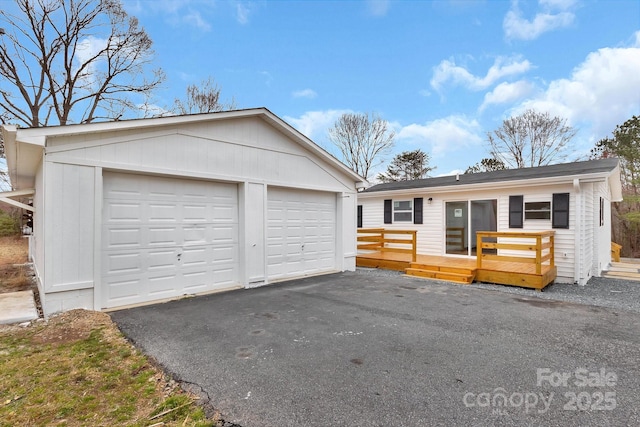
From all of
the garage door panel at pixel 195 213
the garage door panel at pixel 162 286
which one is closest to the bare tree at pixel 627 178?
the garage door panel at pixel 195 213

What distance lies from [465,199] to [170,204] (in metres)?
8.31

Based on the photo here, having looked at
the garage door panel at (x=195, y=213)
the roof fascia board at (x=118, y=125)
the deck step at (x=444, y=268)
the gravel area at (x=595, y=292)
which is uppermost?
the roof fascia board at (x=118, y=125)

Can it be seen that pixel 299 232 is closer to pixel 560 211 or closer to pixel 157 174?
pixel 157 174

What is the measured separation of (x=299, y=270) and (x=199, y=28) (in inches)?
414

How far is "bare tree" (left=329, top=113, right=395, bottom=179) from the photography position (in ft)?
78.6

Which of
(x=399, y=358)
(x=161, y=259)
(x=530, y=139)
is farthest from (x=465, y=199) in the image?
(x=530, y=139)

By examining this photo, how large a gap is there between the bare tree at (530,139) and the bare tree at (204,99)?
19224 mm

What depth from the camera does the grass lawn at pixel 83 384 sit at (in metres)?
2.24

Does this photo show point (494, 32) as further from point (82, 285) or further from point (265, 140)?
point (82, 285)

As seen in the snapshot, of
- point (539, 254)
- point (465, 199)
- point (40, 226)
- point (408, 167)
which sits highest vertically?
point (408, 167)

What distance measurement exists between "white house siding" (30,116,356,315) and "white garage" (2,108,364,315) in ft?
0.06

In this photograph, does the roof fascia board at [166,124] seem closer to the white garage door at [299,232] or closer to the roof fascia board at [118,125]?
the roof fascia board at [118,125]

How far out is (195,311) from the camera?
16.5ft

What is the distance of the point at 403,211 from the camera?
11141 millimetres
